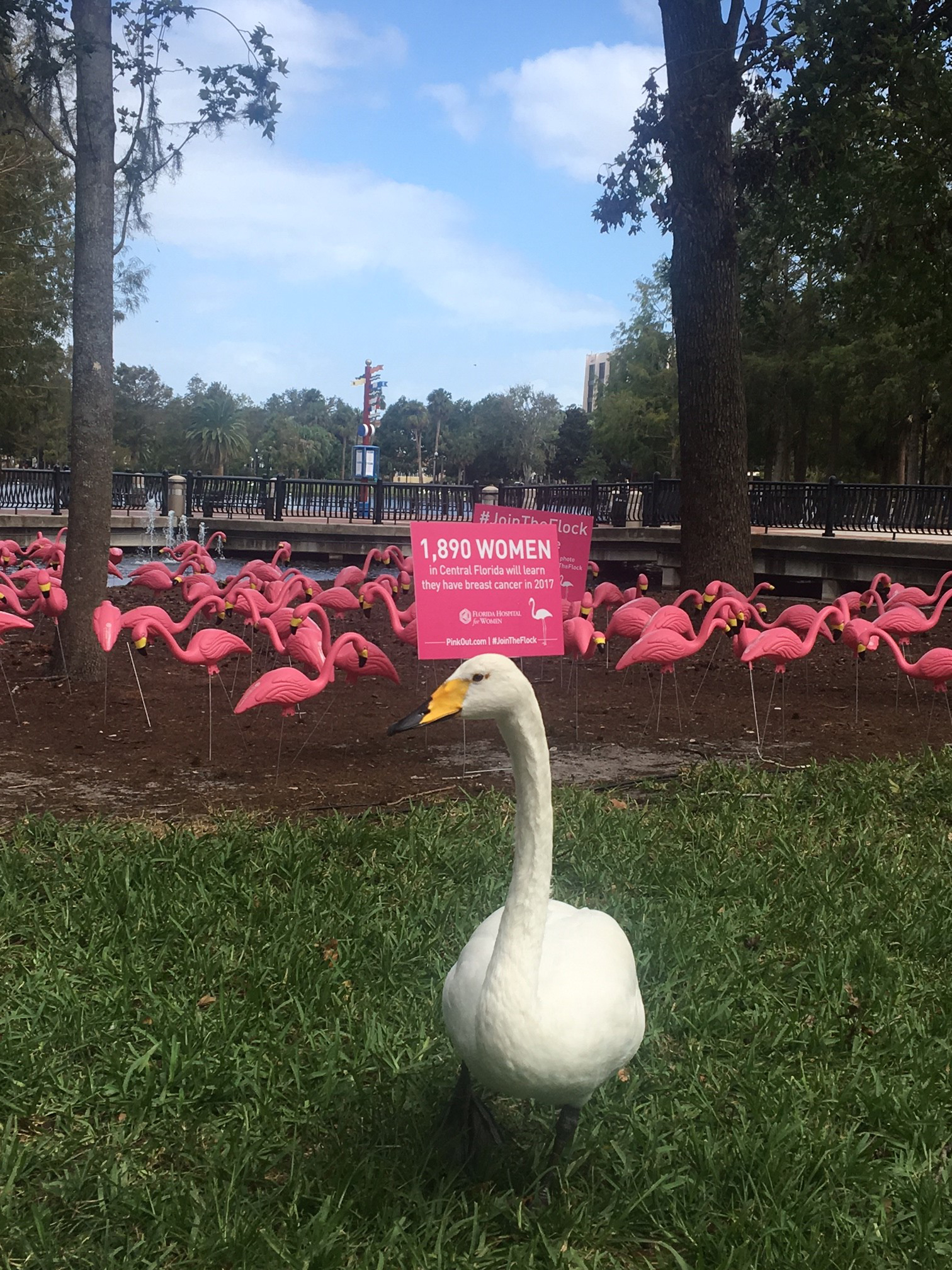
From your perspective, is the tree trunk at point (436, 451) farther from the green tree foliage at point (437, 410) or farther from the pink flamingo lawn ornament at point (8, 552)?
the pink flamingo lawn ornament at point (8, 552)

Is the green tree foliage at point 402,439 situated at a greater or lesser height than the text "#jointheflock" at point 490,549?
greater

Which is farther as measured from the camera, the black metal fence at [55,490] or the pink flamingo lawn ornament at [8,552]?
the black metal fence at [55,490]

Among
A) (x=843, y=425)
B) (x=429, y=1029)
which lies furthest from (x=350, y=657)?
(x=843, y=425)

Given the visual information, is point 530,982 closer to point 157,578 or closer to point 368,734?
point 368,734

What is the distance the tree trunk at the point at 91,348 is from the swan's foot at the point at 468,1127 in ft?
20.6

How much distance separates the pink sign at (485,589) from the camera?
5.53 meters

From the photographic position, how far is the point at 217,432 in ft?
273

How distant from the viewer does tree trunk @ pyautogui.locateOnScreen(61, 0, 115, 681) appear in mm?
7754

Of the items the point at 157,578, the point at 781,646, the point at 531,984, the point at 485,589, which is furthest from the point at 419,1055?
the point at 157,578

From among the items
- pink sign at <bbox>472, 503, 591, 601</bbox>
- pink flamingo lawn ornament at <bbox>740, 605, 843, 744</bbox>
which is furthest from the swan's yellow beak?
pink sign at <bbox>472, 503, 591, 601</bbox>

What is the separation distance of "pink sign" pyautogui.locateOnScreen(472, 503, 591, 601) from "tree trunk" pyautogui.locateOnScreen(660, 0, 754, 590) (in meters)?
4.18

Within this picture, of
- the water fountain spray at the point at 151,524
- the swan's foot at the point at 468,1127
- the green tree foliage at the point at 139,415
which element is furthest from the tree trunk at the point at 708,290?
the green tree foliage at the point at 139,415

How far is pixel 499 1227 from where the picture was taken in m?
2.47

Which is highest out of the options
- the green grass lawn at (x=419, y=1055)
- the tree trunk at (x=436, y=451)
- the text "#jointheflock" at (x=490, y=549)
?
the tree trunk at (x=436, y=451)
